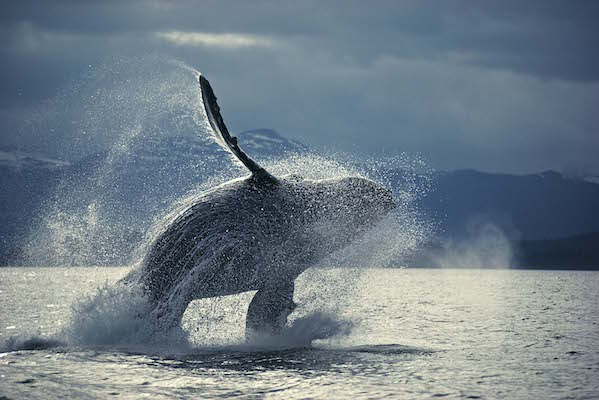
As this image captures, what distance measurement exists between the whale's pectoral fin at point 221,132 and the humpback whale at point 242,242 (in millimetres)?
18

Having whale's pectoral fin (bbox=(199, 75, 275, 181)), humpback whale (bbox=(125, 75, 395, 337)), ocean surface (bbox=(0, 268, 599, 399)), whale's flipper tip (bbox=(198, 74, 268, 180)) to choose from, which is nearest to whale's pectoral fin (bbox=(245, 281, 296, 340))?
humpback whale (bbox=(125, 75, 395, 337))

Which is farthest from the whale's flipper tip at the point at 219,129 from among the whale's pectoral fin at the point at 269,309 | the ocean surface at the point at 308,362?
the ocean surface at the point at 308,362

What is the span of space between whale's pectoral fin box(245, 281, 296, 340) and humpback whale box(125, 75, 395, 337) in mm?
18

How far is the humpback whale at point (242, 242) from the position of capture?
12.5m

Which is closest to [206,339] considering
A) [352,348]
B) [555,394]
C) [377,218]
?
[352,348]

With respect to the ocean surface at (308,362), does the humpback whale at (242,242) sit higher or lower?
higher

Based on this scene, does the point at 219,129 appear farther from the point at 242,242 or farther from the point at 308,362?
the point at 308,362

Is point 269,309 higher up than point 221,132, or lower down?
lower down

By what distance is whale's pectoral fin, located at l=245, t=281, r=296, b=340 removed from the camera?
13141 millimetres

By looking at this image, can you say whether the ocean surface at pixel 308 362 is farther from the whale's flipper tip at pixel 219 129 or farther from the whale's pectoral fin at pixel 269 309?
the whale's flipper tip at pixel 219 129

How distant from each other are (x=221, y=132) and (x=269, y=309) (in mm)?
3258

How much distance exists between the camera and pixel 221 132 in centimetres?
1277

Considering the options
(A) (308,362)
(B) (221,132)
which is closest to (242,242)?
(B) (221,132)

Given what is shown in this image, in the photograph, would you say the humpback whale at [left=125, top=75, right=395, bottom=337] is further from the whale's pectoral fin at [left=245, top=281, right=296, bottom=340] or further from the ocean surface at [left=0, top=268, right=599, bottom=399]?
the ocean surface at [left=0, top=268, right=599, bottom=399]
